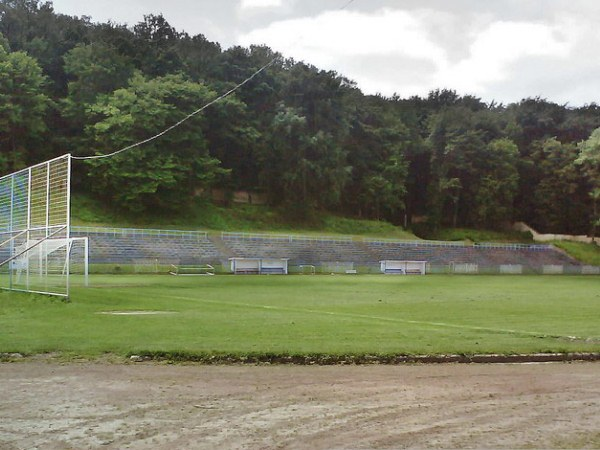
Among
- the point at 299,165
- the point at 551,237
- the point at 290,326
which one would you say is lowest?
the point at 290,326

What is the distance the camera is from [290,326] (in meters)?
15.2

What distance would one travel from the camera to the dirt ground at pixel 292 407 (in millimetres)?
6059

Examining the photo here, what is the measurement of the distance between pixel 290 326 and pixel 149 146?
55891 millimetres

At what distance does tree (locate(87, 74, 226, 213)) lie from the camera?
217ft

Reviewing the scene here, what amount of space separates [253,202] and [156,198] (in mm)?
18762

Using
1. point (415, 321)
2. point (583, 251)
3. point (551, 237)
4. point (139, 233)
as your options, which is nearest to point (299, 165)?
point (139, 233)

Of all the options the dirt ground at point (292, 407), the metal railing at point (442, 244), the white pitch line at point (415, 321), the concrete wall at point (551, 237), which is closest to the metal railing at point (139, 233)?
the metal railing at point (442, 244)

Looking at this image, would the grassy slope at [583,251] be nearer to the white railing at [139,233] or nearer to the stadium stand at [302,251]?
the stadium stand at [302,251]

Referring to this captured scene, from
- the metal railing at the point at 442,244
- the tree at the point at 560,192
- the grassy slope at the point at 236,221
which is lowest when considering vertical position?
the metal railing at the point at 442,244

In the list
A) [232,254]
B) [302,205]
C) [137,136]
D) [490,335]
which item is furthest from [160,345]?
[302,205]

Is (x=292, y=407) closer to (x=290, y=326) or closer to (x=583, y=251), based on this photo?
(x=290, y=326)

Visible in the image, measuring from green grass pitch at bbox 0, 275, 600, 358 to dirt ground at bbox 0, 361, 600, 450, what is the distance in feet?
4.97

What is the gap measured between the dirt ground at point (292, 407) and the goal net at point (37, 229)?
11.6 metres

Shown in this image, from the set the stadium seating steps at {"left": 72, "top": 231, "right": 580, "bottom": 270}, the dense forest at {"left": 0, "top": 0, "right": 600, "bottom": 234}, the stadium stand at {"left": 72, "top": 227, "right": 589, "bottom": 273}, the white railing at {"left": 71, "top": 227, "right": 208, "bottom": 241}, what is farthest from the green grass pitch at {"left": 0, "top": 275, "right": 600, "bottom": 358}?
the dense forest at {"left": 0, "top": 0, "right": 600, "bottom": 234}
